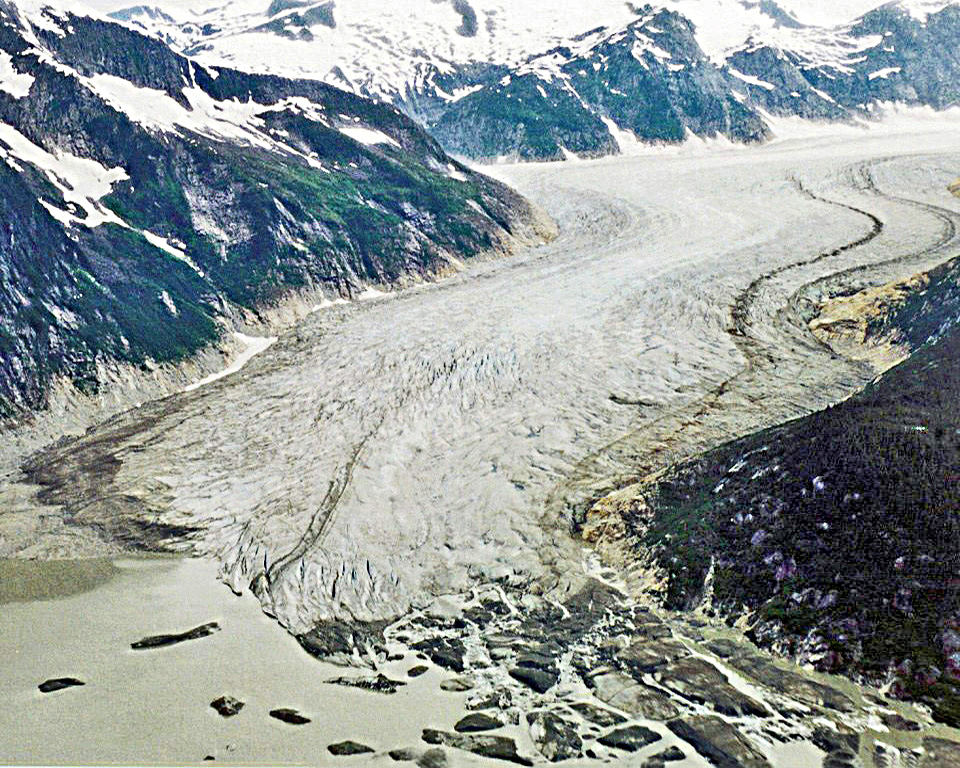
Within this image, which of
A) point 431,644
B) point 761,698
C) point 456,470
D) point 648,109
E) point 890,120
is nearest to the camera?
point 761,698

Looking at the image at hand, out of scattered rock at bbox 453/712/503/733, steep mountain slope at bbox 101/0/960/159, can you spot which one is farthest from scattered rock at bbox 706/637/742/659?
steep mountain slope at bbox 101/0/960/159

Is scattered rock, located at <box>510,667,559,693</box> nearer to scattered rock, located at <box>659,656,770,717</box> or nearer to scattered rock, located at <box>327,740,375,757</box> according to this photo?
scattered rock, located at <box>659,656,770,717</box>

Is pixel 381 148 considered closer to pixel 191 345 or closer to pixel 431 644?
pixel 191 345

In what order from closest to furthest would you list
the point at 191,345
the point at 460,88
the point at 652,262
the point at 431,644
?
the point at 431,644
the point at 191,345
the point at 652,262
the point at 460,88

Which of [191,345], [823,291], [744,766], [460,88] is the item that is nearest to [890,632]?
[744,766]

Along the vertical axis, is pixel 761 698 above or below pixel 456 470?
below

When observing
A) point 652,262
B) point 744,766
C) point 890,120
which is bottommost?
point 744,766

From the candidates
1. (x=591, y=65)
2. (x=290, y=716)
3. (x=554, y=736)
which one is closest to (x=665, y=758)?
(x=554, y=736)

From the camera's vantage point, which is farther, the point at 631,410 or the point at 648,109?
the point at 648,109
